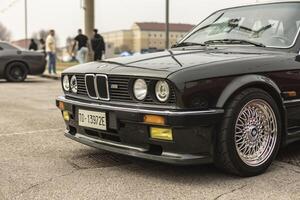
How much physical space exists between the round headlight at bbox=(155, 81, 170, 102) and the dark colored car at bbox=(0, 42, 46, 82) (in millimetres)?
11978

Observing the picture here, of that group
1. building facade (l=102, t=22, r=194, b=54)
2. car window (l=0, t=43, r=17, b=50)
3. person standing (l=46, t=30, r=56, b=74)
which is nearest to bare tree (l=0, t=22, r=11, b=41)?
building facade (l=102, t=22, r=194, b=54)

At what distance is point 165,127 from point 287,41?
65.1 inches

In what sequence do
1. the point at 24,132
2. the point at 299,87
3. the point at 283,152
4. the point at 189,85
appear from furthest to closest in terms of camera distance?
the point at 24,132 → the point at 283,152 → the point at 299,87 → the point at 189,85

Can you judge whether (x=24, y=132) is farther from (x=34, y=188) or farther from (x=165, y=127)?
(x=165, y=127)

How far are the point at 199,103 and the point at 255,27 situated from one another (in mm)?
1550

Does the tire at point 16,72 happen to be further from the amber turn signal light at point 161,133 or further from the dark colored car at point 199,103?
the amber turn signal light at point 161,133

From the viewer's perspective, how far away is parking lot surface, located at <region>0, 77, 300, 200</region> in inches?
142

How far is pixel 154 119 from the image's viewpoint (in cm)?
376

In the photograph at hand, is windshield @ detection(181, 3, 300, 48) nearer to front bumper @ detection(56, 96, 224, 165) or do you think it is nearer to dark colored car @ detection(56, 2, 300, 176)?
dark colored car @ detection(56, 2, 300, 176)

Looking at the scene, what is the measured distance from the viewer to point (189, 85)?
147 inches

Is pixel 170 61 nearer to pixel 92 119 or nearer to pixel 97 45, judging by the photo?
pixel 92 119

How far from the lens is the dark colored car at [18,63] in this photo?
1498cm

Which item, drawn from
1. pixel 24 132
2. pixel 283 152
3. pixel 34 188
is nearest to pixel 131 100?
pixel 34 188

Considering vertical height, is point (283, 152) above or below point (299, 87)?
below
